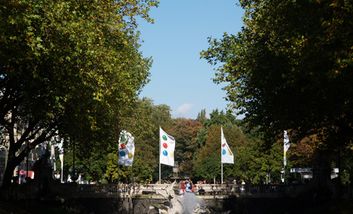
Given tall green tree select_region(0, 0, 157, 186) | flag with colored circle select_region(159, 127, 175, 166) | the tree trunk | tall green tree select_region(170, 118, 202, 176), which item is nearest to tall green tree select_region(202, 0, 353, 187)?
tall green tree select_region(0, 0, 157, 186)

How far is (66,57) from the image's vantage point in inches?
913

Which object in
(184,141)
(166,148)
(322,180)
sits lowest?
(322,180)

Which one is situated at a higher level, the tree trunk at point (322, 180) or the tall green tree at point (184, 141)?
the tall green tree at point (184, 141)

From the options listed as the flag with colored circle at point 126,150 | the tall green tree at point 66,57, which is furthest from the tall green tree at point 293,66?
the flag with colored circle at point 126,150

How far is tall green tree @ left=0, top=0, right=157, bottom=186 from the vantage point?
72.0ft

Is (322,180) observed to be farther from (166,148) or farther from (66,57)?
(66,57)

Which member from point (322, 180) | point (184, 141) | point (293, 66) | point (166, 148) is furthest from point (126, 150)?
point (184, 141)

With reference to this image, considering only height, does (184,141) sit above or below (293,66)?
above

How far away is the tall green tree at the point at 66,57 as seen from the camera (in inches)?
864

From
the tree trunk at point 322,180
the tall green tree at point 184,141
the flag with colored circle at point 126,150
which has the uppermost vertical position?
the tall green tree at point 184,141

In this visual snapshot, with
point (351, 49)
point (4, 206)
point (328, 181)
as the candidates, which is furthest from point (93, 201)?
point (351, 49)

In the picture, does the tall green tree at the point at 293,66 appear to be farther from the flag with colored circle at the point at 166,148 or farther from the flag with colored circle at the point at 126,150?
the flag with colored circle at the point at 166,148

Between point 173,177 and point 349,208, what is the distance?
9147 cm

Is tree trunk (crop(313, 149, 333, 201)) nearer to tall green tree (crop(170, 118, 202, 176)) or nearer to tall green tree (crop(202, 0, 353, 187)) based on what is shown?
tall green tree (crop(202, 0, 353, 187))
